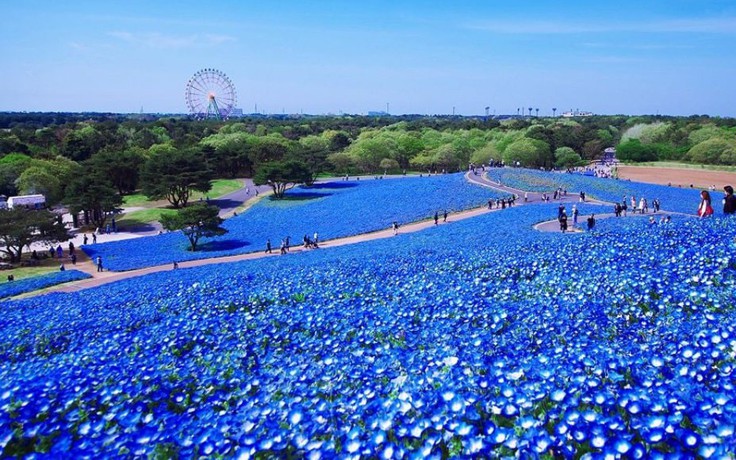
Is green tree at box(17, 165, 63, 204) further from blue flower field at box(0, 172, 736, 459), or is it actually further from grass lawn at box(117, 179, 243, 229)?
blue flower field at box(0, 172, 736, 459)

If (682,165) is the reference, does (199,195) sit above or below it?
below

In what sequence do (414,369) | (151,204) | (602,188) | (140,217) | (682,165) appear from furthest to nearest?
(682,165) → (151,204) → (140,217) → (602,188) → (414,369)

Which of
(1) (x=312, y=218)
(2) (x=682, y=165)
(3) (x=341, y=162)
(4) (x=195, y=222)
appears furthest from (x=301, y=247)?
(2) (x=682, y=165)

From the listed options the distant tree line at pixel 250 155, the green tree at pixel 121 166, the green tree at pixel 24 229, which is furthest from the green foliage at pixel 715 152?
the green tree at pixel 24 229

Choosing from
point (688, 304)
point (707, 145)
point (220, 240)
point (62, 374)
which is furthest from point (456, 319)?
point (707, 145)

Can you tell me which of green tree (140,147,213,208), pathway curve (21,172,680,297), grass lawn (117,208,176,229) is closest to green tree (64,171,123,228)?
grass lawn (117,208,176,229)

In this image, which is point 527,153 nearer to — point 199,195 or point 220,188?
point 220,188
